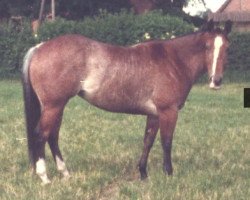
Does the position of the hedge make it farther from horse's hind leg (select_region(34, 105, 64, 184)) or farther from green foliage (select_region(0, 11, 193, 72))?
horse's hind leg (select_region(34, 105, 64, 184))

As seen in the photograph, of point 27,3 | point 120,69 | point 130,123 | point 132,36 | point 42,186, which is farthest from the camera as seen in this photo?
point 27,3

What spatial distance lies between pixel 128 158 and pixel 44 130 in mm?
1886

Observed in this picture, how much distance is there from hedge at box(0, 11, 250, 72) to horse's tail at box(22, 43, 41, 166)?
17.7 m

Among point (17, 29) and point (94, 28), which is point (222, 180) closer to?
point (94, 28)

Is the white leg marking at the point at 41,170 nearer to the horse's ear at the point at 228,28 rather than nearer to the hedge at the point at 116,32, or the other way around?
the horse's ear at the point at 228,28

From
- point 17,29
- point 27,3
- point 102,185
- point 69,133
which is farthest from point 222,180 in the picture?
point 27,3

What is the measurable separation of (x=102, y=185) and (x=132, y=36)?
1843 cm

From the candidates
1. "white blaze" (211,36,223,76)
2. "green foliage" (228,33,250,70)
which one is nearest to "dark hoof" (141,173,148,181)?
"white blaze" (211,36,223,76)

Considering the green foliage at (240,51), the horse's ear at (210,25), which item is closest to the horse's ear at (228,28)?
the horse's ear at (210,25)

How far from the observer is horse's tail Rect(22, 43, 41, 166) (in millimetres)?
7734

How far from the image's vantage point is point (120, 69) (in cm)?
786

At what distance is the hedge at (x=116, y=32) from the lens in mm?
25531

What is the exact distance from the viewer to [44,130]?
7.66 m

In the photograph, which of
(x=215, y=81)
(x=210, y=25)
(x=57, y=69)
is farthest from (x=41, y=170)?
(x=210, y=25)
